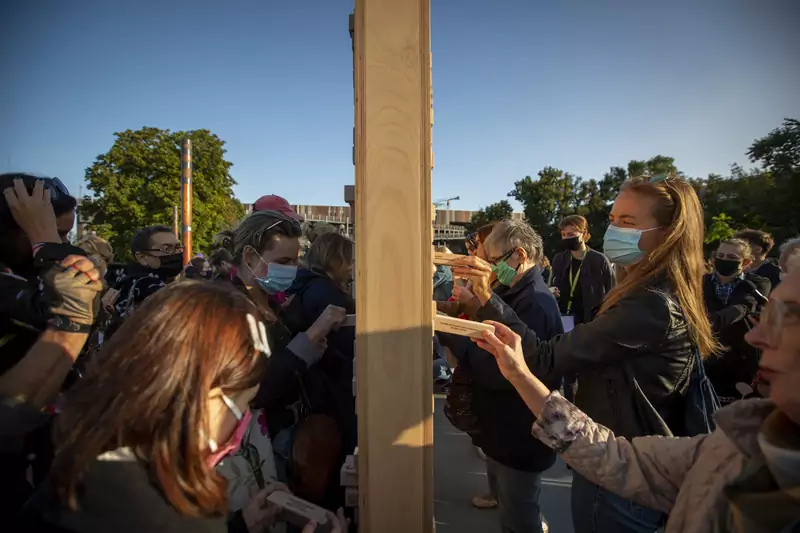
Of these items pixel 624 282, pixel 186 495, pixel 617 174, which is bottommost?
pixel 186 495

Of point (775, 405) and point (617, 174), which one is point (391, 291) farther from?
point (617, 174)

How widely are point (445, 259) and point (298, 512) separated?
3.19 feet

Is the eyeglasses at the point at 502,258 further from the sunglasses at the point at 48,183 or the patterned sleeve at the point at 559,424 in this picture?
the sunglasses at the point at 48,183

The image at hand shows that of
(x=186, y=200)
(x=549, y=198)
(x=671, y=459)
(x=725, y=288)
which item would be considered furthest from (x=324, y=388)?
(x=549, y=198)

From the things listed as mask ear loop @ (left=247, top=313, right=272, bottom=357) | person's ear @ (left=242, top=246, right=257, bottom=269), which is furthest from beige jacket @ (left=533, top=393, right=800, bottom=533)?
person's ear @ (left=242, top=246, right=257, bottom=269)

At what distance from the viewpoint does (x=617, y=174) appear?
3194 centimetres

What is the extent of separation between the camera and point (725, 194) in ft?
92.7

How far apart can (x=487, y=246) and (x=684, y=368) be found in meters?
1.36

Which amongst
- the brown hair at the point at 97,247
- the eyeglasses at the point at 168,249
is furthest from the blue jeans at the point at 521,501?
the brown hair at the point at 97,247

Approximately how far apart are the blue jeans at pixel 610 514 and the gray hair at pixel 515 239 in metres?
1.28

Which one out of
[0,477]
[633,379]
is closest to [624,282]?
[633,379]

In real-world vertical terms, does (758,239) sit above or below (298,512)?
above

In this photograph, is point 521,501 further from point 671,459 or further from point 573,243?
point 573,243

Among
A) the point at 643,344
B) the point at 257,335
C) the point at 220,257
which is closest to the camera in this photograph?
the point at 257,335
